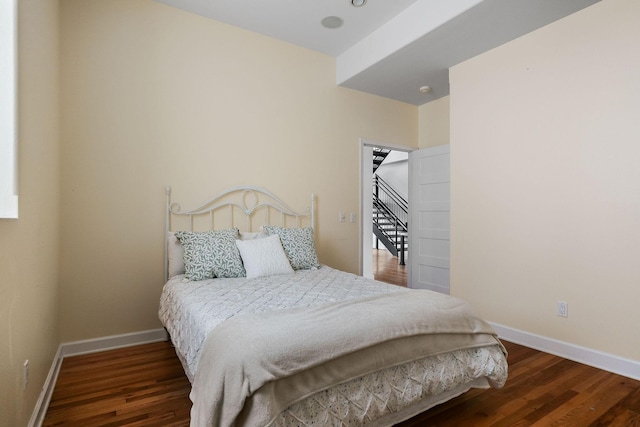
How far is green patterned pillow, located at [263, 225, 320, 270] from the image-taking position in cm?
299

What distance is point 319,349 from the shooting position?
1.35m

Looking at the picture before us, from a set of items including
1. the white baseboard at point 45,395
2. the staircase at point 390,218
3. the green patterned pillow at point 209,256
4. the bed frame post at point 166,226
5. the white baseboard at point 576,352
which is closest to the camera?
the white baseboard at point 45,395

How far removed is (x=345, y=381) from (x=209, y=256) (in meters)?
1.58

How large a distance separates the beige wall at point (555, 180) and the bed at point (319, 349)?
1179mm

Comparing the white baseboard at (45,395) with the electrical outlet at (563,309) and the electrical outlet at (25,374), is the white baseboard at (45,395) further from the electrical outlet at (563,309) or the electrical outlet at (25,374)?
the electrical outlet at (563,309)

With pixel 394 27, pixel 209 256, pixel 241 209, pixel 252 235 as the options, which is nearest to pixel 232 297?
pixel 209 256

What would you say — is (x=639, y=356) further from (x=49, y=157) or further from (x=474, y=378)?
(x=49, y=157)

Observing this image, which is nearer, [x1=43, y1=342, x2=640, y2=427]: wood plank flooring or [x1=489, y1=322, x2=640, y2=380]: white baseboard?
[x1=43, y1=342, x2=640, y2=427]: wood plank flooring

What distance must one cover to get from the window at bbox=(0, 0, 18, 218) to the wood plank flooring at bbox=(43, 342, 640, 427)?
4.00 ft

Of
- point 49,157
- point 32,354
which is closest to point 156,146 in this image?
point 49,157

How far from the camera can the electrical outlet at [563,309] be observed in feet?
8.56

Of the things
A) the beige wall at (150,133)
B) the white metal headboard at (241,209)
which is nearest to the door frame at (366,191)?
the beige wall at (150,133)

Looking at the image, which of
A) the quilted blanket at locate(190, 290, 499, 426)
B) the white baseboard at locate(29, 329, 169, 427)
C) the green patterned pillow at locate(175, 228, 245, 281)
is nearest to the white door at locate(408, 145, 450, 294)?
the quilted blanket at locate(190, 290, 499, 426)

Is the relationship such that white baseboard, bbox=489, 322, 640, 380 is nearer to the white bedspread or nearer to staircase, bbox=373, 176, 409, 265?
the white bedspread
